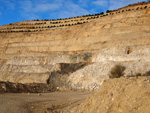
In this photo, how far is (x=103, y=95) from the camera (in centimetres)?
732

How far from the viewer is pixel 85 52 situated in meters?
27.9

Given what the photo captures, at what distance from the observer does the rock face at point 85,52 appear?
68.5 feet

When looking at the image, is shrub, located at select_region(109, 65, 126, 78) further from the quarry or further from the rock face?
the rock face

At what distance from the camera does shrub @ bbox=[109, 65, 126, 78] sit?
18.8m

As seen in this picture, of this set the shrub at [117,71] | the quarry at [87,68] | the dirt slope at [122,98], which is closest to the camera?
the dirt slope at [122,98]

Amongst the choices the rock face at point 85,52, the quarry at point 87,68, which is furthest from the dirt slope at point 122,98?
the rock face at point 85,52

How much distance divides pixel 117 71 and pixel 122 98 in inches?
499

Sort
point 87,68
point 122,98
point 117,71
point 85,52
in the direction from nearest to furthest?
point 122,98 < point 117,71 < point 87,68 < point 85,52

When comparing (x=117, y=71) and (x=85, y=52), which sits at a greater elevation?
(x=85, y=52)

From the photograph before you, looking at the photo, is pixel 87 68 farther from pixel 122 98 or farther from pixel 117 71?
pixel 122 98

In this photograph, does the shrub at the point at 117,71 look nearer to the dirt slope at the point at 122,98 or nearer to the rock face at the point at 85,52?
the rock face at the point at 85,52

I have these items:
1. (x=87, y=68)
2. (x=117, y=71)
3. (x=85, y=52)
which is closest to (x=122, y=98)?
(x=117, y=71)

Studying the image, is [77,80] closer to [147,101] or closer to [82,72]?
[82,72]

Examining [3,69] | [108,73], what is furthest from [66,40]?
[108,73]
